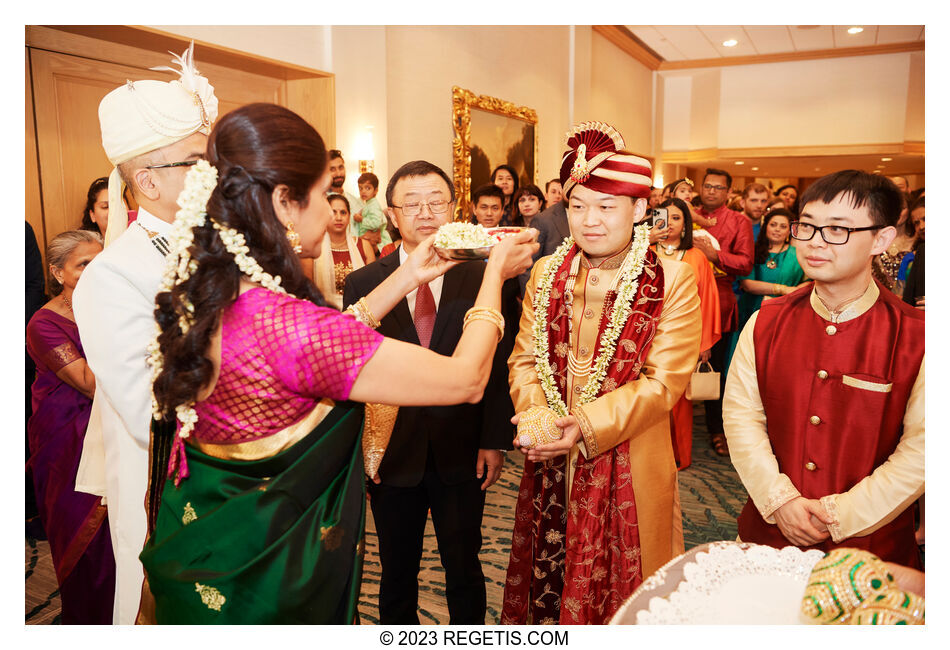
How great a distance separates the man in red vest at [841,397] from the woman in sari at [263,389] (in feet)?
2.75

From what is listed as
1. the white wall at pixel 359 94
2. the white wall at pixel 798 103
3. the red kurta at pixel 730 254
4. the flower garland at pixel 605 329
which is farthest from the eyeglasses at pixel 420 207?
the white wall at pixel 798 103

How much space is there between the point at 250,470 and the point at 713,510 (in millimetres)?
2976

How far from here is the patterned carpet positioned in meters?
2.60

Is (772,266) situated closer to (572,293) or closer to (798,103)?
(572,293)

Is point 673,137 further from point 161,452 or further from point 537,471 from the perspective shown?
point 161,452

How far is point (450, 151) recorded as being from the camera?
254 inches

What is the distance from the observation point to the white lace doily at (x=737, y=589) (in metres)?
1.15

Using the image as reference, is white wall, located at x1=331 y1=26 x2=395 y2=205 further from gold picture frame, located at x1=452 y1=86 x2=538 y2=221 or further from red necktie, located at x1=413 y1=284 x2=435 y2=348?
red necktie, located at x1=413 y1=284 x2=435 y2=348

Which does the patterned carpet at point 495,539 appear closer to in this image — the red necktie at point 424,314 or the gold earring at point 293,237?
the red necktie at point 424,314

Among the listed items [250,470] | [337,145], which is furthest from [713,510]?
[337,145]

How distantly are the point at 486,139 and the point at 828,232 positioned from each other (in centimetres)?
564

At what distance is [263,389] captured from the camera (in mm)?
1239

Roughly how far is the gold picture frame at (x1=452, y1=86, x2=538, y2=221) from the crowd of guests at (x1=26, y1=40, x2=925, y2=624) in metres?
4.34
